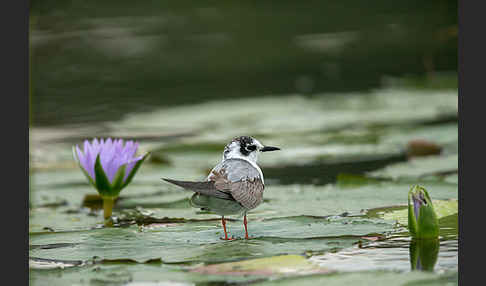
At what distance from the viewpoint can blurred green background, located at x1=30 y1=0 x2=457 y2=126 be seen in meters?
9.33

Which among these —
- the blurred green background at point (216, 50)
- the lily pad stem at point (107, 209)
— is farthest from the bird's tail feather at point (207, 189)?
the blurred green background at point (216, 50)

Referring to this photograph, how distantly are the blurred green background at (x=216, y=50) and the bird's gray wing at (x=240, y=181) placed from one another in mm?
4449

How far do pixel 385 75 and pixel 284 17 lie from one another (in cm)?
481

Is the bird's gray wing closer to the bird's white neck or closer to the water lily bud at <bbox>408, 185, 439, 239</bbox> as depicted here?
the bird's white neck

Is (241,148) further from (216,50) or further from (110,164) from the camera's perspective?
(216,50)

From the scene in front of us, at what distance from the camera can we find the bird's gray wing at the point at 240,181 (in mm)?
3510

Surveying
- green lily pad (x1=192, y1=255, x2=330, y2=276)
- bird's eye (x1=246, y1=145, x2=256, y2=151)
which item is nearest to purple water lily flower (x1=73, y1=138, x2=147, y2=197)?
bird's eye (x1=246, y1=145, x2=256, y2=151)

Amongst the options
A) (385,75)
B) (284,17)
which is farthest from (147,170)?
(284,17)

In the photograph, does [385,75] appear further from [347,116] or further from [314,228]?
[314,228]

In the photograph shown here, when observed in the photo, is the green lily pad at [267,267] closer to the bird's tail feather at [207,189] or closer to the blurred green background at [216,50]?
the bird's tail feather at [207,189]

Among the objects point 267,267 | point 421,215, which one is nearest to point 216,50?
point 421,215

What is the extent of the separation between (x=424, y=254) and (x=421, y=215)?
252mm

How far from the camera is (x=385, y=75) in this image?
9617mm

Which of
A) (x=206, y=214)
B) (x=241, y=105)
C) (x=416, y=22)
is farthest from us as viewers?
(x=416, y=22)
